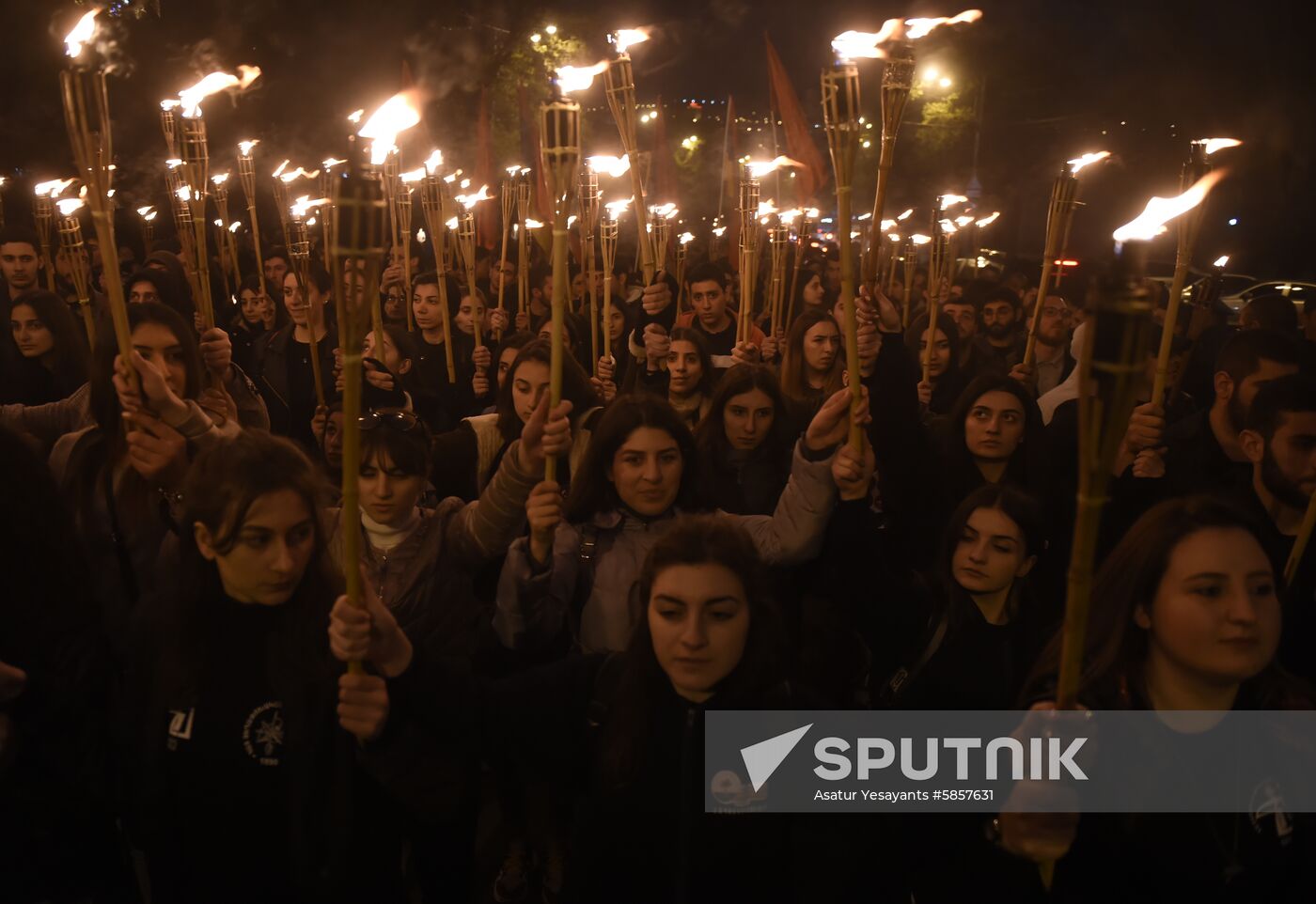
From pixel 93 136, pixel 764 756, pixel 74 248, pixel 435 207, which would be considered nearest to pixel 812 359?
pixel 435 207

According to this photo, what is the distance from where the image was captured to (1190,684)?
2.39 m

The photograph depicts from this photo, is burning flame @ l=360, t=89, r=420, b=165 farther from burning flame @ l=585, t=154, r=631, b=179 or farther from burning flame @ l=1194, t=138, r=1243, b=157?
burning flame @ l=585, t=154, r=631, b=179

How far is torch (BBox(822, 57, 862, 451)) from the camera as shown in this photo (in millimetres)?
2863

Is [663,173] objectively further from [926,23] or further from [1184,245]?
[1184,245]

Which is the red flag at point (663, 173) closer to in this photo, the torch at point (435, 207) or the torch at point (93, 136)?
the torch at point (435, 207)

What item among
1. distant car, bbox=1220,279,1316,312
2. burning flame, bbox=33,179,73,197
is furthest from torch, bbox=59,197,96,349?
distant car, bbox=1220,279,1316,312

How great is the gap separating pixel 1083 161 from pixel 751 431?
9.17 ft

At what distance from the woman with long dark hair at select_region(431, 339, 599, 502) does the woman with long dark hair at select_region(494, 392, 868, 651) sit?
3.12 feet

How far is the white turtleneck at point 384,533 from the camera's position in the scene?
3.65m

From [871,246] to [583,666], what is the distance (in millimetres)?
1813

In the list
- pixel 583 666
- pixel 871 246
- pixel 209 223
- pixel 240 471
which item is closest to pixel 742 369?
pixel 871 246

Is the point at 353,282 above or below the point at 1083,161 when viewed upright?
below

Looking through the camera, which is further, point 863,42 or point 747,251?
point 747,251

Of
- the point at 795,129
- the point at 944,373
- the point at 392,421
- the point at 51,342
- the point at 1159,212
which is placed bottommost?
the point at 392,421
